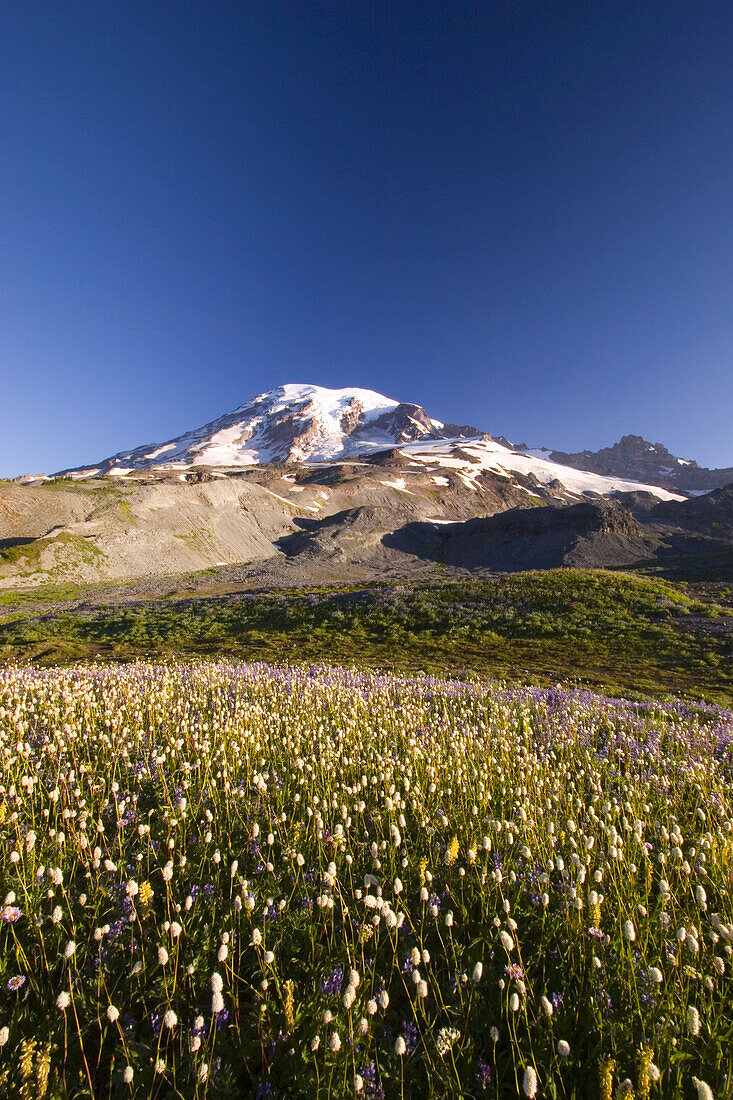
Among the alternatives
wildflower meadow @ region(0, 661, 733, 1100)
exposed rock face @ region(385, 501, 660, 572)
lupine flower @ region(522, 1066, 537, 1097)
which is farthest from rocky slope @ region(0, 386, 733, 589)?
lupine flower @ region(522, 1066, 537, 1097)

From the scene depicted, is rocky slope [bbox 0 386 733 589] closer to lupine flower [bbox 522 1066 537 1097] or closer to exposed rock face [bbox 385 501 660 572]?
exposed rock face [bbox 385 501 660 572]

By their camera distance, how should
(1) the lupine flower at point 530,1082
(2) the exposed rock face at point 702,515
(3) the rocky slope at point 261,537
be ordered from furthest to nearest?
(2) the exposed rock face at point 702,515 < (3) the rocky slope at point 261,537 < (1) the lupine flower at point 530,1082

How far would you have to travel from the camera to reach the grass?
18.6m

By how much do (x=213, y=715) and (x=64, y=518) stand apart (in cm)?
7120

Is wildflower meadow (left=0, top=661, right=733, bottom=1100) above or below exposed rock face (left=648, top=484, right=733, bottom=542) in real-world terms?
below

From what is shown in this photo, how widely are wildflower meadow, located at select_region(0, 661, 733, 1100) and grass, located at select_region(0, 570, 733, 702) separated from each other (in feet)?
37.0

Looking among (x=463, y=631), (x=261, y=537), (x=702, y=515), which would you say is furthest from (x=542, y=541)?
(x=702, y=515)

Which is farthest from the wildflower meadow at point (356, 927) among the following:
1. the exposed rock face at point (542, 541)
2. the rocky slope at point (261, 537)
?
the exposed rock face at point (542, 541)

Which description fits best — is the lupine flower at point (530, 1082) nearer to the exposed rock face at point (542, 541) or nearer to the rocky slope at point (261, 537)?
the rocky slope at point (261, 537)

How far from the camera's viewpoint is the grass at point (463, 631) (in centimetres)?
1864

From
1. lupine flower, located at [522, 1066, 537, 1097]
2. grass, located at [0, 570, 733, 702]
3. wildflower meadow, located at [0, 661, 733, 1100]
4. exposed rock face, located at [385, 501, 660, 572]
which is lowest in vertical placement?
grass, located at [0, 570, 733, 702]

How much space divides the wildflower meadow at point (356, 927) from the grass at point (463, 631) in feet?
37.0

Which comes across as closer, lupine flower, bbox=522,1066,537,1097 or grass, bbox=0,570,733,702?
lupine flower, bbox=522,1066,537,1097

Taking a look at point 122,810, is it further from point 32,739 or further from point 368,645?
point 368,645
